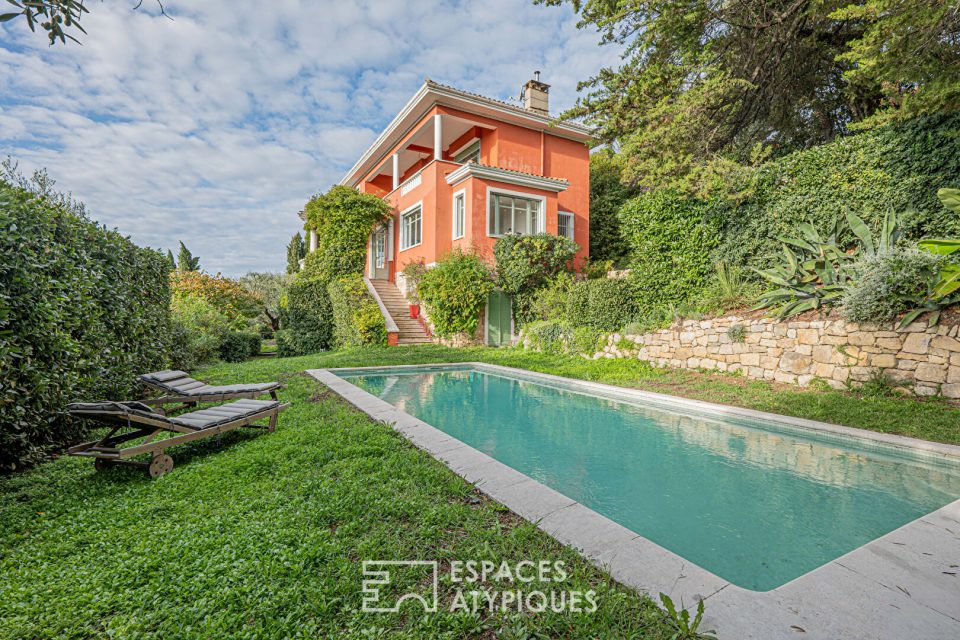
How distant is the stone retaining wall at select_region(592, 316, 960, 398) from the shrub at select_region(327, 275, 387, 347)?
27.5 ft

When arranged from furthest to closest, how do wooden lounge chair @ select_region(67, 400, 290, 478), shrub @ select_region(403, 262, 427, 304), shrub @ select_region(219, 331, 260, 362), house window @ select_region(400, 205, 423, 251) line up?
house window @ select_region(400, 205, 423, 251)
shrub @ select_region(403, 262, 427, 304)
shrub @ select_region(219, 331, 260, 362)
wooden lounge chair @ select_region(67, 400, 290, 478)

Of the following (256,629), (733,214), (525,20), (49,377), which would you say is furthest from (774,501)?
(525,20)

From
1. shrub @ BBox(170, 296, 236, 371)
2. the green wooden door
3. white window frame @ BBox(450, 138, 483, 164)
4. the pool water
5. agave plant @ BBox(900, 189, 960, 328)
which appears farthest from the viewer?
white window frame @ BBox(450, 138, 483, 164)

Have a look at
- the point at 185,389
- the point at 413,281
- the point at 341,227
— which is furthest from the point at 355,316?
the point at 185,389

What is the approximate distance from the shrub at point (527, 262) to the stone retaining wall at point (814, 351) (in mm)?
5030

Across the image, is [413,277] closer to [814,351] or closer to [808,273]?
[808,273]

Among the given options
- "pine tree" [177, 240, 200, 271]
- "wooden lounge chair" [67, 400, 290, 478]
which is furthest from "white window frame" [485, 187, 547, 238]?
"pine tree" [177, 240, 200, 271]

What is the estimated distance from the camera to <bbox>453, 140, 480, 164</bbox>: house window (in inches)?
699

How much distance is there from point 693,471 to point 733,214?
7169 millimetres

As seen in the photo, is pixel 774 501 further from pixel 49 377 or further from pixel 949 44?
pixel 949 44

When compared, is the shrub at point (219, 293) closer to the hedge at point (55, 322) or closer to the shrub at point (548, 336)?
the hedge at point (55, 322)

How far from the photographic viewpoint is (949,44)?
21.0 feet

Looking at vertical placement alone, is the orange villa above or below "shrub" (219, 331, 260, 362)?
above

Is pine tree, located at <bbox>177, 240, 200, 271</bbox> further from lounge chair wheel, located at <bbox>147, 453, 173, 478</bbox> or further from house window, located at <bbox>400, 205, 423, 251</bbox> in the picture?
lounge chair wheel, located at <bbox>147, 453, 173, 478</bbox>
